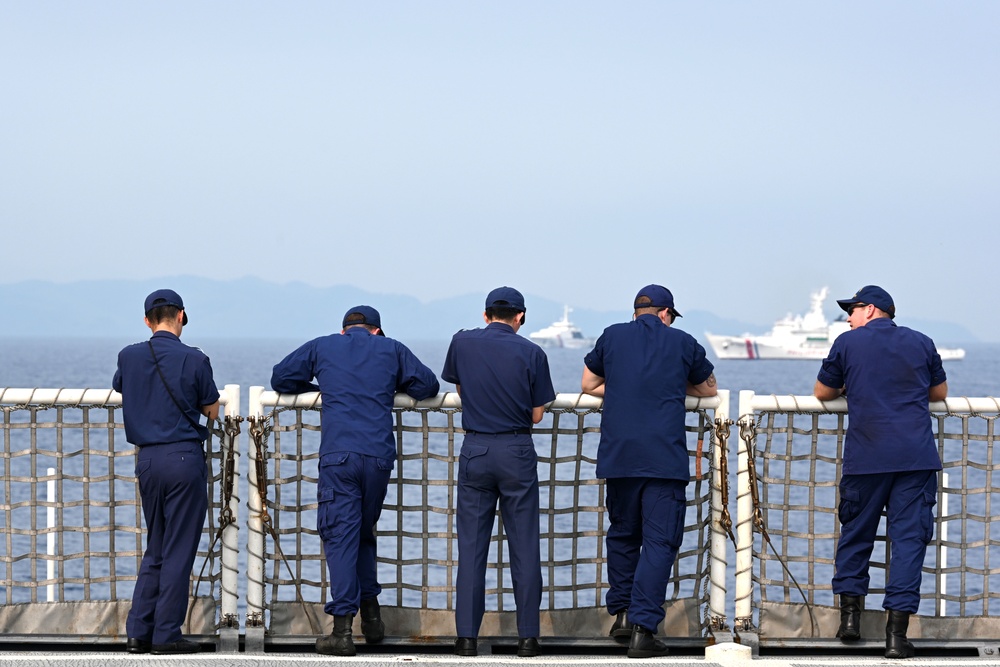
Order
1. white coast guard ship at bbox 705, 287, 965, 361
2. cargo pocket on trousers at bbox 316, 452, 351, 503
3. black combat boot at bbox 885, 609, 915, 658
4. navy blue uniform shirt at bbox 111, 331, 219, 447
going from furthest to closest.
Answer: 1. white coast guard ship at bbox 705, 287, 965, 361
2. black combat boot at bbox 885, 609, 915, 658
3. cargo pocket on trousers at bbox 316, 452, 351, 503
4. navy blue uniform shirt at bbox 111, 331, 219, 447

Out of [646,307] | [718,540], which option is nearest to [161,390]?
[646,307]

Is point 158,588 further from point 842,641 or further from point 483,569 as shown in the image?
point 842,641

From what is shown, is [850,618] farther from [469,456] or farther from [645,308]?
[469,456]

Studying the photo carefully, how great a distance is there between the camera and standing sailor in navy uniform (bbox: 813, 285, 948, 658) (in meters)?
5.80

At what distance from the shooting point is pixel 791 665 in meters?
5.69

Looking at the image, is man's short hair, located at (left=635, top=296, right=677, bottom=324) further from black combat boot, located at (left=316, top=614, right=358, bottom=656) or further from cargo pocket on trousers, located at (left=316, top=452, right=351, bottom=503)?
black combat boot, located at (left=316, top=614, right=358, bottom=656)

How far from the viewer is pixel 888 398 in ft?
19.2

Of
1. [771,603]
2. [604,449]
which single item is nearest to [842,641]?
[771,603]


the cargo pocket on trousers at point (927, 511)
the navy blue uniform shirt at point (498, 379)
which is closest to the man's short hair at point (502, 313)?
the navy blue uniform shirt at point (498, 379)

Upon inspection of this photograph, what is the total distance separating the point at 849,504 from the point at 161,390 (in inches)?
136

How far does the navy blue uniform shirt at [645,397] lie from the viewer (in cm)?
576

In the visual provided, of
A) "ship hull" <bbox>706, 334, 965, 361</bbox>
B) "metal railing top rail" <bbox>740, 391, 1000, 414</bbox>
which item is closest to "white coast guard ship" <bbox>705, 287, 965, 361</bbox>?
"ship hull" <bbox>706, 334, 965, 361</bbox>

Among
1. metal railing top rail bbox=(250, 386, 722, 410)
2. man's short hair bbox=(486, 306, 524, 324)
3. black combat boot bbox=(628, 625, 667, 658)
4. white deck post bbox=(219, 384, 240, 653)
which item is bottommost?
black combat boot bbox=(628, 625, 667, 658)

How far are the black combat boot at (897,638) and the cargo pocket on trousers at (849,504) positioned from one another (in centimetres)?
49
